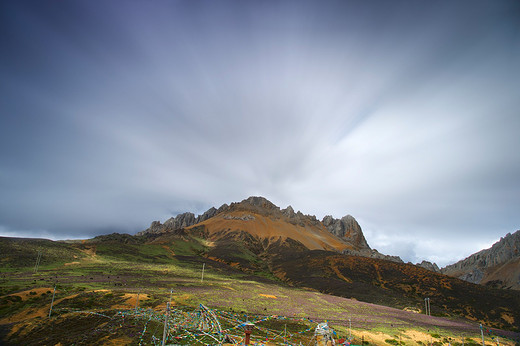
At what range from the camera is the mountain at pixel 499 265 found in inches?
4846

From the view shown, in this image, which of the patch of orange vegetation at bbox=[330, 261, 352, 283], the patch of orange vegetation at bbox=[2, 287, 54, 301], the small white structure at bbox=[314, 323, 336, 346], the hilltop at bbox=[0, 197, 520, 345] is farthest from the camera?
the patch of orange vegetation at bbox=[330, 261, 352, 283]

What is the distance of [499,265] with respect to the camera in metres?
143

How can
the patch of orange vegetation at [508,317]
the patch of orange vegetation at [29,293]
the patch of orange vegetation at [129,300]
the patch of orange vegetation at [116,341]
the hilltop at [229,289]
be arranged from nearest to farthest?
1. the patch of orange vegetation at [116,341]
2. the hilltop at [229,289]
3. the patch of orange vegetation at [129,300]
4. the patch of orange vegetation at [29,293]
5. the patch of orange vegetation at [508,317]

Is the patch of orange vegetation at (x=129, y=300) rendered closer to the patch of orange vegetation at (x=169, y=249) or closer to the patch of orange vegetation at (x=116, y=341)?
the patch of orange vegetation at (x=116, y=341)

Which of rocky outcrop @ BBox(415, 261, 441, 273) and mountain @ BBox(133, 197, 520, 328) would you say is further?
rocky outcrop @ BBox(415, 261, 441, 273)

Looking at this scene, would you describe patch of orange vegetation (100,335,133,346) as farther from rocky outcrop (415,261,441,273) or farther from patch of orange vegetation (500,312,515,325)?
rocky outcrop (415,261,441,273)

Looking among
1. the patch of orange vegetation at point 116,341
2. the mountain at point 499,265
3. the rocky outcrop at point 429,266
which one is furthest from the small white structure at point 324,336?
the rocky outcrop at point 429,266

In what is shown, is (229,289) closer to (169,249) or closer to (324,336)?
(324,336)

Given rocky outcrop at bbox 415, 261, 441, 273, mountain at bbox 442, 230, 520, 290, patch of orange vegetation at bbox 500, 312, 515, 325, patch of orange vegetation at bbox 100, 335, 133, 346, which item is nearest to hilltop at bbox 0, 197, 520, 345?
patch of orange vegetation at bbox 100, 335, 133, 346

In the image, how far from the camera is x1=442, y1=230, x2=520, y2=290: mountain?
123 meters

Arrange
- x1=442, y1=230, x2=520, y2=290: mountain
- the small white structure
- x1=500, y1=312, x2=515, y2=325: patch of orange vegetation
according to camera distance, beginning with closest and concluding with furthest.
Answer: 1. the small white structure
2. x1=500, y1=312, x2=515, y2=325: patch of orange vegetation
3. x1=442, y1=230, x2=520, y2=290: mountain

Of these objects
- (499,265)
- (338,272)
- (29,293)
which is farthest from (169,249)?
(499,265)

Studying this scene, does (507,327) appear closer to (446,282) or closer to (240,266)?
(446,282)

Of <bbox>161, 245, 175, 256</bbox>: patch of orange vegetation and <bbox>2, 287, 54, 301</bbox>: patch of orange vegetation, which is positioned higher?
<bbox>161, 245, 175, 256</bbox>: patch of orange vegetation
